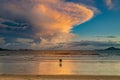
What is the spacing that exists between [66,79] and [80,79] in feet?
3.14

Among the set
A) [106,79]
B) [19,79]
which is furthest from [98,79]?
[19,79]

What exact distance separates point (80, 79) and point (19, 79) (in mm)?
4118

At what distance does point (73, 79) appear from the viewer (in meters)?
22.3

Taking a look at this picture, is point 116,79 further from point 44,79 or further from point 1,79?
point 1,79

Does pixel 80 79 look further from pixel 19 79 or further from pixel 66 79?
pixel 19 79

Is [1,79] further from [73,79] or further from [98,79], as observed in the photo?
[98,79]

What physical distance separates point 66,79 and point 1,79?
14.4 feet

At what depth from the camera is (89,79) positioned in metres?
22.3

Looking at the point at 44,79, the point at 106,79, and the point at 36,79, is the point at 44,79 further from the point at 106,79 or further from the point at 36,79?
the point at 106,79

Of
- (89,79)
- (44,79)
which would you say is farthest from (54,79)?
(89,79)

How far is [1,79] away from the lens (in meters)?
21.2

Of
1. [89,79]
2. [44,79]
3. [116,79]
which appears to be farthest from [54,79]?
[116,79]

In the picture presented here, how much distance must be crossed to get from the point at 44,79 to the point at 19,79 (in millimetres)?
1744

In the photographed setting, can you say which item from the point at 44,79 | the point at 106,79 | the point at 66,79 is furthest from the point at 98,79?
the point at 44,79
